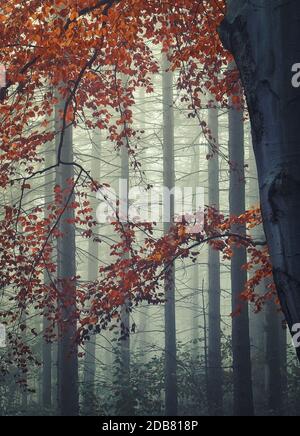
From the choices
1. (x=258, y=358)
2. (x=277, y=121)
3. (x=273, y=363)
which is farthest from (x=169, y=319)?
(x=277, y=121)

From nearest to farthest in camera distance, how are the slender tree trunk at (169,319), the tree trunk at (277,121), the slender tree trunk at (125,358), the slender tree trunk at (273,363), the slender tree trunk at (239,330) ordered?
the tree trunk at (277,121)
the slender tree trunk at (239,330)
the slender tree trunk at (125,358)
the slender tree trunk at (273,363)
the slender tree trunk at (169,319)

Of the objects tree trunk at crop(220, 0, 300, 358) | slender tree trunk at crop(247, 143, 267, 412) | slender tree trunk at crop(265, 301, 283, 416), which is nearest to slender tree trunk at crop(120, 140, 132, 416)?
slender tree trunk at crop(247, 143, 267, 412)

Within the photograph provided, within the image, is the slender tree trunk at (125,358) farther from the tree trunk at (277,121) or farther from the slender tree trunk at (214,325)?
→ the tree trunk at (277,121)

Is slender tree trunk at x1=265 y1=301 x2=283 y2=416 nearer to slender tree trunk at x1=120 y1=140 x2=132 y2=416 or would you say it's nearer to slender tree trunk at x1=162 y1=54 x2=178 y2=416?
slender tree trunk at x1=162 y1=54 x2=178 y2=416

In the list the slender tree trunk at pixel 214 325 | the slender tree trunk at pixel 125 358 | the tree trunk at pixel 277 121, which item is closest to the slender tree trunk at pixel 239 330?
the slender tree trunk at pixel 214 325

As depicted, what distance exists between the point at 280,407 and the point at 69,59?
10415 mm

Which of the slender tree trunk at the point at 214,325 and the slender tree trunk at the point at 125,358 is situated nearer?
the slender tree trunk at the point at 125,358

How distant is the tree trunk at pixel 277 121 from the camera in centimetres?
276

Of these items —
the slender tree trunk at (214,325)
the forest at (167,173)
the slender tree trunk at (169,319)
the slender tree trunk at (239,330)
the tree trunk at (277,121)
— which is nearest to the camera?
the tree trunk at (277,121)

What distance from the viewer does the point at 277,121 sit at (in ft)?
9.37

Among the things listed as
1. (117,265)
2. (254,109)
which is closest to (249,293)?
(117,265)

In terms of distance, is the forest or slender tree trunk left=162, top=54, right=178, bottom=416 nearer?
the forest

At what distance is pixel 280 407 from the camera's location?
45.2 ft

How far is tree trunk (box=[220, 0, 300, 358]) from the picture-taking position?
276 centimetres
